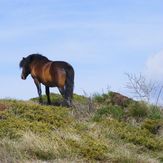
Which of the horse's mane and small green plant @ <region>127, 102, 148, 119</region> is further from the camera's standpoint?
the horse's mane

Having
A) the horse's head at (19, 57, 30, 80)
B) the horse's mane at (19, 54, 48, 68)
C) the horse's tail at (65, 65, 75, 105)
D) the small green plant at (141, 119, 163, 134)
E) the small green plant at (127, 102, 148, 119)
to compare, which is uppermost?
the horse's mane at (19, 54, 48, 68)

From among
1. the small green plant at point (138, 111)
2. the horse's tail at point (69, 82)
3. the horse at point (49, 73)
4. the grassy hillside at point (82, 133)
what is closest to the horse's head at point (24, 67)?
the horse at point (49, 73)

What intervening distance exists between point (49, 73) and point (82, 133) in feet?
20.1

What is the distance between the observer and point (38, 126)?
12633 millimetres

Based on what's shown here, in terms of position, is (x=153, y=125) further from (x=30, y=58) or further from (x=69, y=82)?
(x=30, y=58)

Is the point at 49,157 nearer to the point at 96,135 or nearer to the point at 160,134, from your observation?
the point at 96,135

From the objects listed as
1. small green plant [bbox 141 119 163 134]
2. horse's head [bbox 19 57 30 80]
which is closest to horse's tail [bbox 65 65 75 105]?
horse's head [bbox 19 57 30 80]

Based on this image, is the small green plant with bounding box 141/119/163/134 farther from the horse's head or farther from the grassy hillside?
the horse's head

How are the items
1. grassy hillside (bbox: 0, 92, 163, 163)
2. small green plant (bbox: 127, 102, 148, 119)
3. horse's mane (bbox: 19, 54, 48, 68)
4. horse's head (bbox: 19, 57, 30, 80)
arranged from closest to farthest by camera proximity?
grassy hillside (bbox: 0, 92, 163, 163) < small green plant (bbox: 127, 102, 148, 119) < horse's mane (bbox: 19, 54, 48, 68) < horse's head (bbox: 19, 57, 30, 80)

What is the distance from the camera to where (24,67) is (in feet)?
65.7

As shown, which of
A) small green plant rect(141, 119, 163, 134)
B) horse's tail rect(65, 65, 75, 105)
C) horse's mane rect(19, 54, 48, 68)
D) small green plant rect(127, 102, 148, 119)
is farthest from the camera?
horse's mane rect(19, 54, 48, 68)

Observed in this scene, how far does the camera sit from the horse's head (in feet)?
65.3

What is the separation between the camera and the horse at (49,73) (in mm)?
18203

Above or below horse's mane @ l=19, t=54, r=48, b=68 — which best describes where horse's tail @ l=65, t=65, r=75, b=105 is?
below
